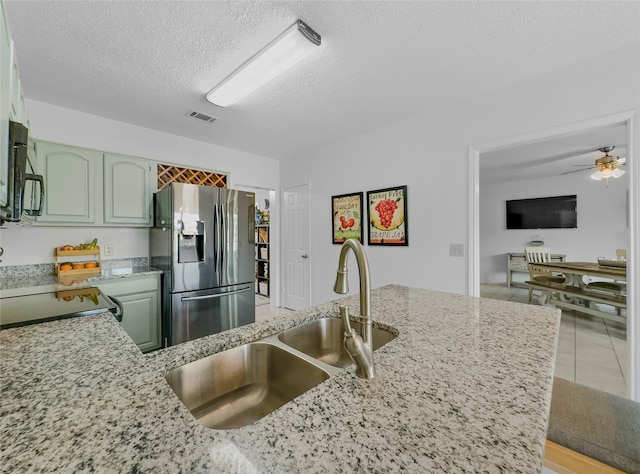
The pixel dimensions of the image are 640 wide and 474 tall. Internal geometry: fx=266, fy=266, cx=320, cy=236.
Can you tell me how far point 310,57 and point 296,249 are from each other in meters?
2.70

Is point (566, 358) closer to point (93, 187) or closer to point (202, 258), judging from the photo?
point (202, 258)

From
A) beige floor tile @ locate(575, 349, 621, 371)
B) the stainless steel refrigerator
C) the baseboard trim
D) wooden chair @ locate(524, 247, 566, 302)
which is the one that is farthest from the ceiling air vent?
wooden chair @ locate(524, 247, 566, 302)

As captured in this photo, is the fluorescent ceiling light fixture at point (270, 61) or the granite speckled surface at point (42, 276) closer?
the fluorescent ceiling light fixture at point (270, 61)

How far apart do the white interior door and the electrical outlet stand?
196 centimetres

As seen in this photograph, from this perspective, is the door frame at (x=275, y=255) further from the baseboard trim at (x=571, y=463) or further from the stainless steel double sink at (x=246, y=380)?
the baseboard trim at (x=571, y=463)

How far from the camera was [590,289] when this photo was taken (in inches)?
139

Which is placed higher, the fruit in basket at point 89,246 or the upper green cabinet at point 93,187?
the upper green cabinet at point 93,187

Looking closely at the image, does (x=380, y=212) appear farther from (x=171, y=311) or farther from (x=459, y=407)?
(x=459, y=407)

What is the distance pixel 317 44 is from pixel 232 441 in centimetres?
192

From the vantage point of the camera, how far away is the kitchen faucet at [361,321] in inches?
25.6

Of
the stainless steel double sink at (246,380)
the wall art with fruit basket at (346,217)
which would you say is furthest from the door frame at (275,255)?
the stainless steel double sink at (246,380)

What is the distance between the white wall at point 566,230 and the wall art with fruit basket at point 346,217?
179 inches

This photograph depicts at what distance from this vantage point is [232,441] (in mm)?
448

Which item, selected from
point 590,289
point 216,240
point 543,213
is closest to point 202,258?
point 216,240
